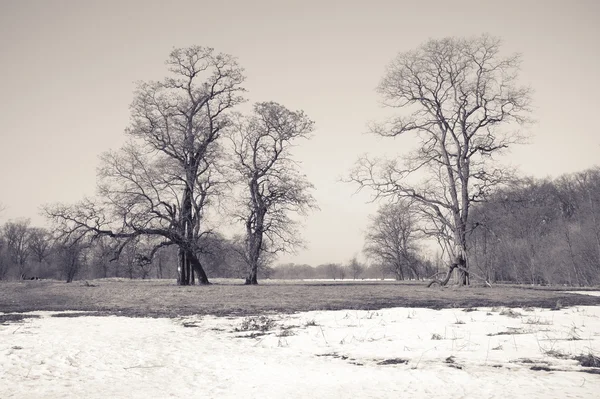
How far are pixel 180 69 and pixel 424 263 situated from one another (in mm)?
52742

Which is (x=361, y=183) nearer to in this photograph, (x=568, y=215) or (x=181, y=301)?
(x=181, y=301)

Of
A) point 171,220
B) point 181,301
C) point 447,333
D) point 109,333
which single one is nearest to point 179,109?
point 171,220

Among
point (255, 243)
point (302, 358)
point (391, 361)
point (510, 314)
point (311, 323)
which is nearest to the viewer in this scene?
point (391, 361)

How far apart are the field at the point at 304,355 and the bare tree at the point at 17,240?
7152cm

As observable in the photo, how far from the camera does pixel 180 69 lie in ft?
93.7

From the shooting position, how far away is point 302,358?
6.39 m

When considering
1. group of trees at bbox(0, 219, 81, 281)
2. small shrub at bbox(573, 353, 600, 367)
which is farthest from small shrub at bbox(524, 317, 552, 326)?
group of trees at bbox(0, 219, 81, 281)

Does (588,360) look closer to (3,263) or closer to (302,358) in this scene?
(302,358)

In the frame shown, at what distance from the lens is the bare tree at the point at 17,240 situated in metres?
70.2

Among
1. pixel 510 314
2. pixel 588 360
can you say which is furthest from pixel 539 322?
pixel 588 360

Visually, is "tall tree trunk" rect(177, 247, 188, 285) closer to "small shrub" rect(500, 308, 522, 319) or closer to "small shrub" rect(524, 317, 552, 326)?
"small shrub" rect(500, 308, 522, 319)

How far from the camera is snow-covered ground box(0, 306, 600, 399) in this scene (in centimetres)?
470

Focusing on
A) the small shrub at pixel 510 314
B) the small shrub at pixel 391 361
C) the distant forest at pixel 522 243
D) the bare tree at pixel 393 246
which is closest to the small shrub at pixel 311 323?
the small shrub at pixel 391 361

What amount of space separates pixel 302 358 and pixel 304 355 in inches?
8.4
